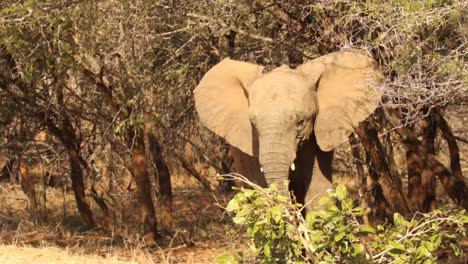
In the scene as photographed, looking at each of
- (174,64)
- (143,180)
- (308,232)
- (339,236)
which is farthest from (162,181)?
(339,236)

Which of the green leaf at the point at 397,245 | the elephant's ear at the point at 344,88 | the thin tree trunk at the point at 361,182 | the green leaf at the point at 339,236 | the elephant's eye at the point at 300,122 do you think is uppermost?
the elephant's ear at the point at 344,88

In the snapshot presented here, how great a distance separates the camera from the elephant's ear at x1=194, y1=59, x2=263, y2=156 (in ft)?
28.1

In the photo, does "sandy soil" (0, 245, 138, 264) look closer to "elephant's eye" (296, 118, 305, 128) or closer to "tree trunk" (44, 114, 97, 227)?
"elephant's eye" (296, 118, 305, 128)

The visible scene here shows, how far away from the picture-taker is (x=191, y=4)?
9.98 m

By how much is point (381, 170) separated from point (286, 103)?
3.10m

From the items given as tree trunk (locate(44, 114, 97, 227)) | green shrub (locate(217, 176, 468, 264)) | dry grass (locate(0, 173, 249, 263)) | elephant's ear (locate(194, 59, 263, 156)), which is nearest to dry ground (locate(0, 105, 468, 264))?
dry grass (locate(0, 173, 249, 263))

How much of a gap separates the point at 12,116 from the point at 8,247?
359cm

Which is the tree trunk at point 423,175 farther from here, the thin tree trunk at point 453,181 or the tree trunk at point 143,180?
the tree trunk at point 143,180

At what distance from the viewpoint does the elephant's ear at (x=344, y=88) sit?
334 inches

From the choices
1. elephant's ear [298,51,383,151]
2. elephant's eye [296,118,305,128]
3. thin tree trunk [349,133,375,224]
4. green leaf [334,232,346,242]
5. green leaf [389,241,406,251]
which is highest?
elephant's ear [298,51,383,151]

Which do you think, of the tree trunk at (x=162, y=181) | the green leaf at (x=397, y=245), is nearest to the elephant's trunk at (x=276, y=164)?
the green leaf at (x=397, y=245)

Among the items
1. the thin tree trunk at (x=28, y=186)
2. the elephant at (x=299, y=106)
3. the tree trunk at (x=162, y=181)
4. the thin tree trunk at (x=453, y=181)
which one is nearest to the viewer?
the elephant at (x=299, y=106)

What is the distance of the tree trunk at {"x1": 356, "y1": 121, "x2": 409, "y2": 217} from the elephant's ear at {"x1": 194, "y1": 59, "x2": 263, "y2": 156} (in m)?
1.97

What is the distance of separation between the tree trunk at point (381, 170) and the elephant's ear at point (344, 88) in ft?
5.52
